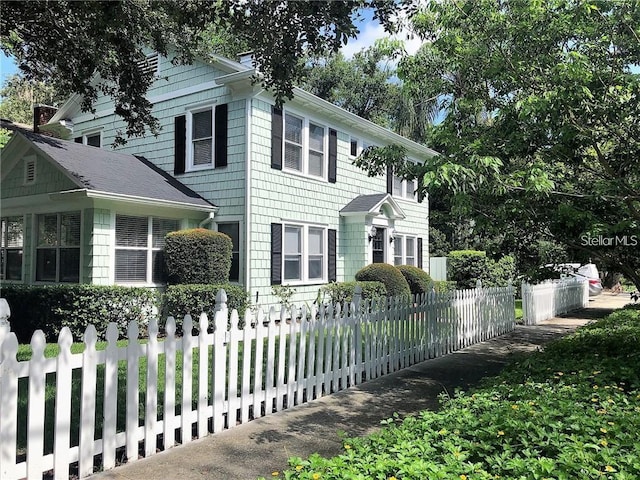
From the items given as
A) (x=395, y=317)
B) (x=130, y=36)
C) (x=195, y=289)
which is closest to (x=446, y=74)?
(x=395, y=317)

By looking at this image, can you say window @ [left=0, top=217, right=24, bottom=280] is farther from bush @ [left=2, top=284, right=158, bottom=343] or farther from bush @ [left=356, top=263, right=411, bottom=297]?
bush @ [left=356, top=263, right=411, bottom=297]

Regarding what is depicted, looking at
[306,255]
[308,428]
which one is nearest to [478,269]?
[306,255]

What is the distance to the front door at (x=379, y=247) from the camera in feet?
54.6

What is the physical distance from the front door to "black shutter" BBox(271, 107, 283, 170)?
489cm

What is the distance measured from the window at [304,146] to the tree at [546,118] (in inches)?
290

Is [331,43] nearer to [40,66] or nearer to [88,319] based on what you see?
[40,66]

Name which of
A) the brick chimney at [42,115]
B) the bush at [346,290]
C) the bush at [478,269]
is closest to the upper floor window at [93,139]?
the brick chimney at [42,115]

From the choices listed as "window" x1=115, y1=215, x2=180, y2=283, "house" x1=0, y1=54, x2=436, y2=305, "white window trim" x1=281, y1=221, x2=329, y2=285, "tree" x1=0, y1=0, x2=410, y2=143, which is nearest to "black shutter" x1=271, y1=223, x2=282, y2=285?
"house" x1=0, y1=54, x2=436, y2=305

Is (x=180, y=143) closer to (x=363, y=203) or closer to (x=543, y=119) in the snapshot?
(x=363, y=203)

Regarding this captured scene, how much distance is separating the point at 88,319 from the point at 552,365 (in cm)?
870

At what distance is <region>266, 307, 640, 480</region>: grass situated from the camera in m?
2.45

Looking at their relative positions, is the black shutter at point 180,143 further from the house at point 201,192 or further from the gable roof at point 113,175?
the gable roof at point 113,175

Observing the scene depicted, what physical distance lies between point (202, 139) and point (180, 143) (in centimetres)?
80

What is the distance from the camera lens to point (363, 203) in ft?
52.6
